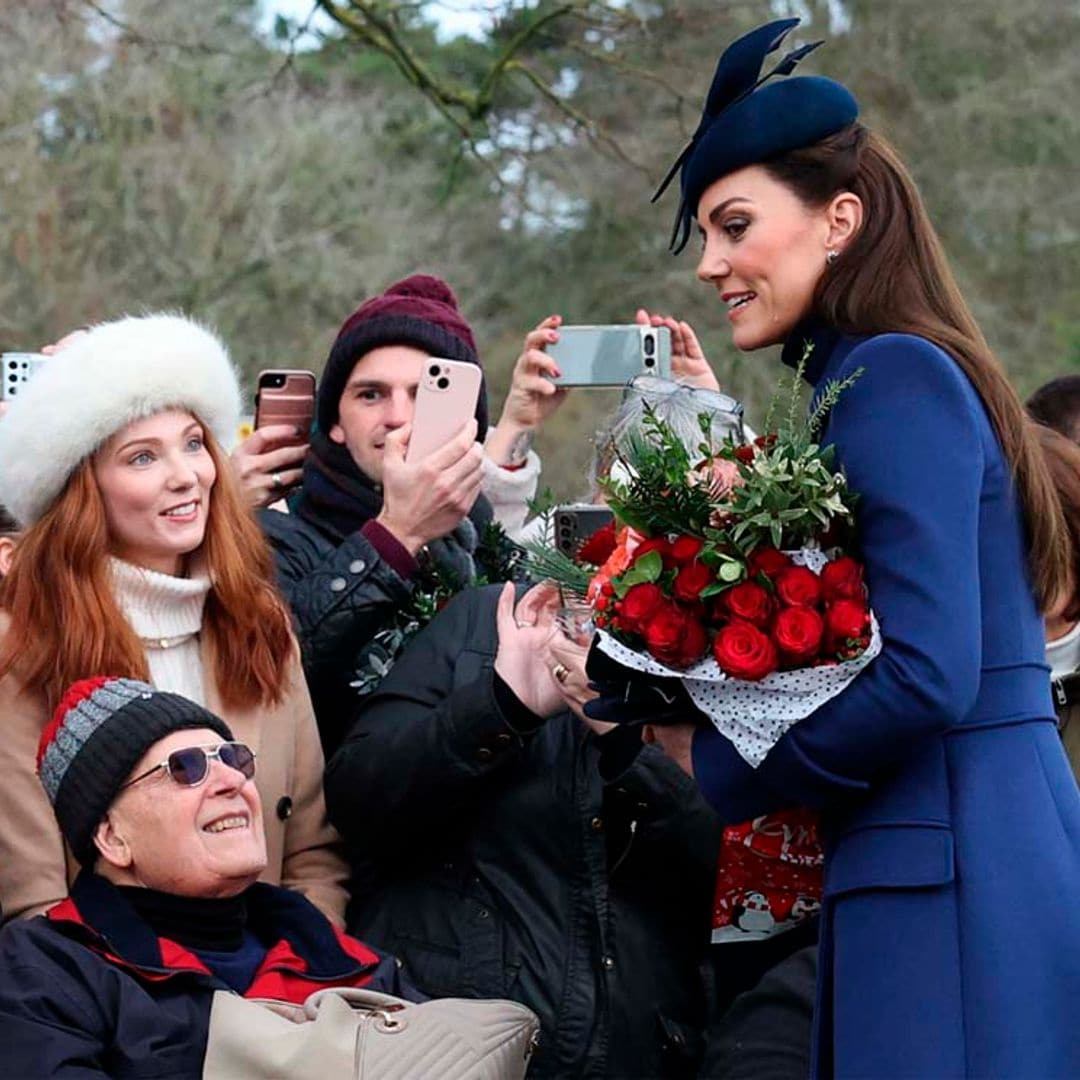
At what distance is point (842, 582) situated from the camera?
8.55 feet

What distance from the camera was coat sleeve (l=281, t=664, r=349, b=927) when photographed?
3.74 meters

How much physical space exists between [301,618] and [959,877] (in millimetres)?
1775

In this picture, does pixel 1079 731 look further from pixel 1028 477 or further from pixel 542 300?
pixel 542 300

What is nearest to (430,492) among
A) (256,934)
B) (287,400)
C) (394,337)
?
(394,337)

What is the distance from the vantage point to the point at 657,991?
3.58 metres

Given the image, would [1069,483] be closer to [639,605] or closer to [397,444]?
[397,444]

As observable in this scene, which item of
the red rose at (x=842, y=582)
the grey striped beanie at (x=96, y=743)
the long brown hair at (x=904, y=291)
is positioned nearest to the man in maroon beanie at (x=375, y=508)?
the grey striped beanie at (x=96, y=743)

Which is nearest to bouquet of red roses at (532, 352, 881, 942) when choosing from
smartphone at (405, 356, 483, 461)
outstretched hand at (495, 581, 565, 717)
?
outstretched hand at (495, 581, 565, 717)

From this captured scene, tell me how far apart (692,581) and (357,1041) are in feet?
3.03

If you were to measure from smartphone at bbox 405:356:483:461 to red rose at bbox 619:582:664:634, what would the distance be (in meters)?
1.53

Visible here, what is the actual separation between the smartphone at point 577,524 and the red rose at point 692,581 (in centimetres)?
69

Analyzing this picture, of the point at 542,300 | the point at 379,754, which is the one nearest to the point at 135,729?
the point at 379,754

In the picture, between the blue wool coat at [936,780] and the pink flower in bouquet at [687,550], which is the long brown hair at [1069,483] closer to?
the blue wool coat at [936,780]

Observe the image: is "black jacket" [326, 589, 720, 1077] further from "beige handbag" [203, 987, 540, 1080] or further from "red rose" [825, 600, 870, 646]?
"red rose" [825, 600, 870, 646]
